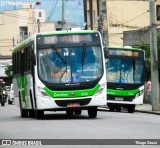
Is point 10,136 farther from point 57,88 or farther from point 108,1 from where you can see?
point 108,1

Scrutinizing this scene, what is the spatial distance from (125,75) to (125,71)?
0.73 ft

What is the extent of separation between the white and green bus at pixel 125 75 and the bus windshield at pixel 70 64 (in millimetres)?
9418

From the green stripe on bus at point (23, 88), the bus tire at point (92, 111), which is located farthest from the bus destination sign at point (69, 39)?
the green stripe on bus at point (23, 88)

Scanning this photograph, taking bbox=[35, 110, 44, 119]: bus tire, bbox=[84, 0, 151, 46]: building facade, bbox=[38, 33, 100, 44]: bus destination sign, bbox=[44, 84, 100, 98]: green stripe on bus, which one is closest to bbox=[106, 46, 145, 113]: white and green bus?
bbox=[35, 110, 44, 119]: bus tire

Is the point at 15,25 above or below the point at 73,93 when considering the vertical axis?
above

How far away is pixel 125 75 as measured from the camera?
35000 mm

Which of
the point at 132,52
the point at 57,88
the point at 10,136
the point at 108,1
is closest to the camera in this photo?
the point at 10,136

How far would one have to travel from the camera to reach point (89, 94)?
25.2 metres

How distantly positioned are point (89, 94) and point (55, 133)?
681 centimetres

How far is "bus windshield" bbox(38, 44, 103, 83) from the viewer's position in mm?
25219

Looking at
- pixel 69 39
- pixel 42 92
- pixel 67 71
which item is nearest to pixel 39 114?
pixel 42 92

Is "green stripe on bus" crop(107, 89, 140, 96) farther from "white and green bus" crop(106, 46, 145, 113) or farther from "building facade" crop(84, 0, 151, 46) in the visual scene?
"building facade" crop(84, 0, 151, 46)

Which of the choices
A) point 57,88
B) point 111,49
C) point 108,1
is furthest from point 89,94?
point 108,1

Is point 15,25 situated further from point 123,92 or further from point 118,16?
point 123,92
